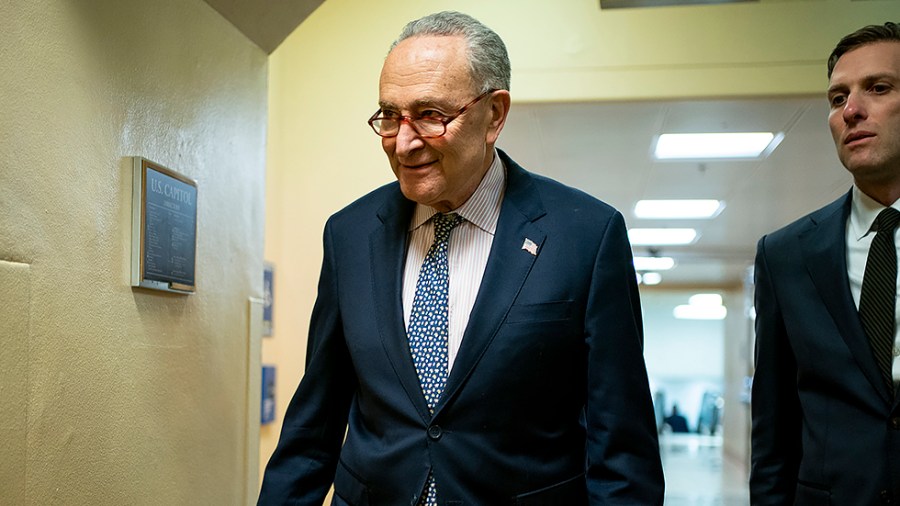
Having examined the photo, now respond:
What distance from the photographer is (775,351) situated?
2.34 m

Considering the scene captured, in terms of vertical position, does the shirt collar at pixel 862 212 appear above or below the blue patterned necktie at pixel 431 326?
above

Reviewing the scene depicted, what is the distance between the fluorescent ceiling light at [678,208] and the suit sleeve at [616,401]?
6996 mm

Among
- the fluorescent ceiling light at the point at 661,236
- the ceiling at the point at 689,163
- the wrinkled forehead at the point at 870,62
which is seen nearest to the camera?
the wrinkled forehead at the point at 870,62

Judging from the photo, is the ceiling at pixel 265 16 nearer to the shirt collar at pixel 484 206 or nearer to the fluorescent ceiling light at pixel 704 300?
the shirt collar at pixel 484 206

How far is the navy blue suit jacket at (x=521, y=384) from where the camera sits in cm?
183

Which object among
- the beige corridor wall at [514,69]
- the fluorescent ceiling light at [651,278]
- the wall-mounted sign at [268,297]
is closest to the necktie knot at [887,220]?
the beige corridor wall at [514,69]

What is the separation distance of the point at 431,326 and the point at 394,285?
0.42 ft

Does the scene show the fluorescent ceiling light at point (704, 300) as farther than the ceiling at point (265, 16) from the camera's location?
Yes

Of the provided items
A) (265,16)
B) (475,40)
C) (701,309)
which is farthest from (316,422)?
(701,309)

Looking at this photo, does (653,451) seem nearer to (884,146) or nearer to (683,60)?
(884,146)

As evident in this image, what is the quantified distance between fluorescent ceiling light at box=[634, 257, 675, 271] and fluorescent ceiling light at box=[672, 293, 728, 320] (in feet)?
25.1

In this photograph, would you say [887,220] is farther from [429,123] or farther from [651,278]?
[651,278]

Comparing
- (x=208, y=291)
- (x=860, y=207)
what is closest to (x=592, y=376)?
(x=860, y=207)

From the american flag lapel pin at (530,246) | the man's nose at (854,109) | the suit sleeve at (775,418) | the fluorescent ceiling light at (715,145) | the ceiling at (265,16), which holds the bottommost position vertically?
the suit sleeve at (775,418)
